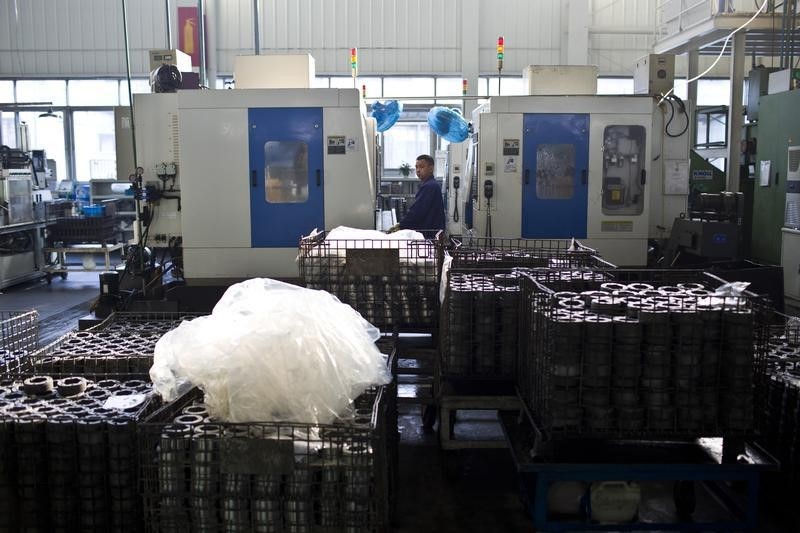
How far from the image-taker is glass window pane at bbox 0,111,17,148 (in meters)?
9.18

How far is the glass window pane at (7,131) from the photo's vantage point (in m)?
9.18

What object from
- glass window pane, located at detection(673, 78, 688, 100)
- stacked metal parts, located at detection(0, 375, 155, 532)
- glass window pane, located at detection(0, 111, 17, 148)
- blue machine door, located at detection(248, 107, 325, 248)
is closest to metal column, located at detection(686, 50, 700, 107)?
glass window pane, located at detection(673, 78, 688, 100)

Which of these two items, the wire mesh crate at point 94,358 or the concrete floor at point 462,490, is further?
the wire mesh crate at point 94,358

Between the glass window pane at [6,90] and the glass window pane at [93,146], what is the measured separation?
113 centimetres

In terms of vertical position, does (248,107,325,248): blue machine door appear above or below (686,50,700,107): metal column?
below

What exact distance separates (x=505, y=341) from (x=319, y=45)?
32.5ft

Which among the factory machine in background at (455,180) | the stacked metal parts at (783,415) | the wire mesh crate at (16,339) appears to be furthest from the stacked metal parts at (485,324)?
the factory machine in background at (455,180)

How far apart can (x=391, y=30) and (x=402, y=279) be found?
30.2 feet

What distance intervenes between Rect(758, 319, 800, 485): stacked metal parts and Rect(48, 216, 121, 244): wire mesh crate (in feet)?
25.9

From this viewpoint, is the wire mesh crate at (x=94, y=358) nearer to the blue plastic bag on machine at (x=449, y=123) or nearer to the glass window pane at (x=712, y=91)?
the blue plastic bag on machine at (x=449, y=123)

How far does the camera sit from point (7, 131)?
9320 millimetres

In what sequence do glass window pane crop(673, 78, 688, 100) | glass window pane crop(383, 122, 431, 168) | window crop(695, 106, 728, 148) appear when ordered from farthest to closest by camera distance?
1. glass window pane crop(383, 122, 431, 168)
2. glass window pane crop(673, 78, 688, 100)
3. window crop(695, 106, 728, 148)

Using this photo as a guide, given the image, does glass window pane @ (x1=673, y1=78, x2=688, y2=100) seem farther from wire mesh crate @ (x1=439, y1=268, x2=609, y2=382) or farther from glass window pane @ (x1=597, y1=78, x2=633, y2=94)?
wire mesh crate @ (x1=439, y1=268, x2=609, y2=382)

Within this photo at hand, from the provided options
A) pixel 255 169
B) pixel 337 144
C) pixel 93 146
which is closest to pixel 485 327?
pixel 337 144
